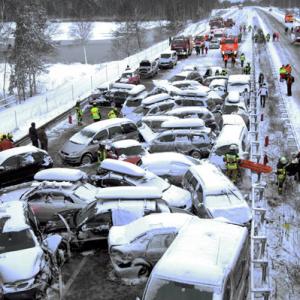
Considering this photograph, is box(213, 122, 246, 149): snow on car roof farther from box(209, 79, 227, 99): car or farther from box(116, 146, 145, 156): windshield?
box(209, 79, 227, 99): car

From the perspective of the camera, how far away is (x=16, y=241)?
34.8 ft

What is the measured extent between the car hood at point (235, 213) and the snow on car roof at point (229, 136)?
17.2ft

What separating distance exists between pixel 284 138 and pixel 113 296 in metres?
13.8

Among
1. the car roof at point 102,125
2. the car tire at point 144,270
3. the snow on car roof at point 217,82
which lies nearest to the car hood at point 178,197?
the car tire at point 144,270

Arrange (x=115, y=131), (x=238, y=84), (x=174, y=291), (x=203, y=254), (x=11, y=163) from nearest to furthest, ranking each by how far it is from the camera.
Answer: (x=174, y=291), (x=203, y=254), (x=11, y=163), (x=115, y=131), (x=238, y=84)

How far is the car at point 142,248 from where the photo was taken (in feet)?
33.9

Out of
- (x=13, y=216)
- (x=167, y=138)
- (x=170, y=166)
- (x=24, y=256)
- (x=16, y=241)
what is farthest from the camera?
(x=167, y=138)

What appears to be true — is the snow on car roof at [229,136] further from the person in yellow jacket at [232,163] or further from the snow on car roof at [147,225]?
the snow on car roof at [147,225]

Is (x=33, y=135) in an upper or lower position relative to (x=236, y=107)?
lower

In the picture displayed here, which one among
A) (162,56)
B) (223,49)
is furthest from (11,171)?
(223,49)

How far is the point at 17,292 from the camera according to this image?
9.38m

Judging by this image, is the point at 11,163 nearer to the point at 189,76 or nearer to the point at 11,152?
the point at 11,152

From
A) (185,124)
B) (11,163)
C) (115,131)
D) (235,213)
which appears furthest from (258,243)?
(115,131)

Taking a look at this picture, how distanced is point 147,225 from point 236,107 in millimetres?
14055
